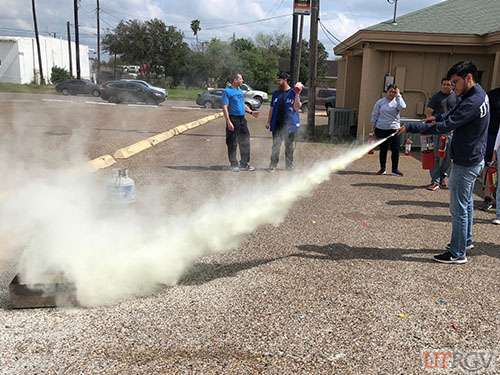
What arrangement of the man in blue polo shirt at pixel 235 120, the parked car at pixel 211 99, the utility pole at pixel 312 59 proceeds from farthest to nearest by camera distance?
the parked car at pixel 211 99, the utility pole at pixel 312 59, the man in blue polo shirt at pixel 235 120

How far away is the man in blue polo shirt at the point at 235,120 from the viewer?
7730 mm

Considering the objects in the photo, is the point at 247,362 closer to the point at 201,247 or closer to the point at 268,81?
the point at 201,247

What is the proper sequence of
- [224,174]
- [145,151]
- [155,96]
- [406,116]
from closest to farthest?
[224,174] → [145,151] → [406,116] → [155,96]

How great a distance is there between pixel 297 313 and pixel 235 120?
17.3 feet

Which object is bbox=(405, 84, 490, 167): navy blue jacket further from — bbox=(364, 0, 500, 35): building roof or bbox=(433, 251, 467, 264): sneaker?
bbox=(364, 0, 500, 35): building roof

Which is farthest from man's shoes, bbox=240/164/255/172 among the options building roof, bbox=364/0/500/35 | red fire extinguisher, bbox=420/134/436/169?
building roof, bbox=364/0/500/35

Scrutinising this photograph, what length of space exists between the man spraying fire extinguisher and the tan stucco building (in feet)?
17.4

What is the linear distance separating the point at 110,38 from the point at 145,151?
3915 cm

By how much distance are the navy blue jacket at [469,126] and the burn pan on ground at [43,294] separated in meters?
3.55

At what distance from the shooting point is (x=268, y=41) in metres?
71.1

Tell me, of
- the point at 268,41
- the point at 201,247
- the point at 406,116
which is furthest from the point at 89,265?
the point at 268,41

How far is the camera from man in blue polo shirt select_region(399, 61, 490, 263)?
3.80m

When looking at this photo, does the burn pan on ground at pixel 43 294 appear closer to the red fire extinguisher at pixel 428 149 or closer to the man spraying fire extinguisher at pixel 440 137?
the red fire extinguisher at pixel 428 149

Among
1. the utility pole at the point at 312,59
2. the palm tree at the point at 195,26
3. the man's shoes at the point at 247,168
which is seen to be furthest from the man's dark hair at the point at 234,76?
the palm tree at the point at 195,26
